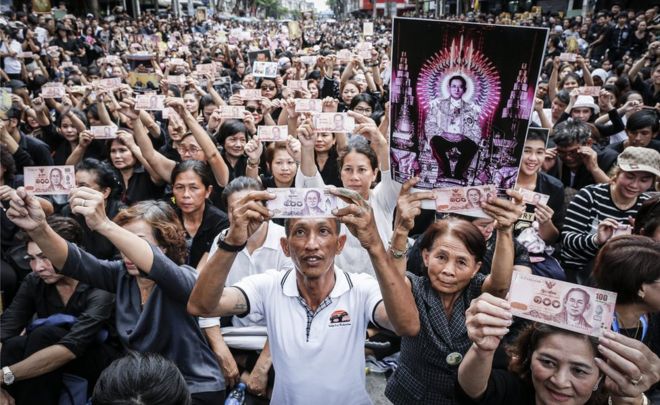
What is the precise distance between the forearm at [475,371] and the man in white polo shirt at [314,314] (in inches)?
16.1

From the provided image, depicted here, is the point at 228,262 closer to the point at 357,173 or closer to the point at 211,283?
the point at 211,283

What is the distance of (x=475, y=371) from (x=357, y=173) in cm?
187

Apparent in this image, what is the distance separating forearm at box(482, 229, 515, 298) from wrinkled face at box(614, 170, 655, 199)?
68.3 inches

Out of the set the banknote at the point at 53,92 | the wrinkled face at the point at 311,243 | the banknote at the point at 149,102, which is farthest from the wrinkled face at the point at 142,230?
the banknote at the point at 53,92

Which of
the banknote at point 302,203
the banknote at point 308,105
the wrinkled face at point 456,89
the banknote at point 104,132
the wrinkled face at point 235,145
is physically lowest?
the wrinkled face at point 235,145

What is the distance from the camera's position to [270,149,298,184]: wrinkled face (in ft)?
13.3

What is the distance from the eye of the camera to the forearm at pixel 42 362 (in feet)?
8.25

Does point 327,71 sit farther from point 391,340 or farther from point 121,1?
point 121,1

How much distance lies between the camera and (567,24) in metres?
17.3

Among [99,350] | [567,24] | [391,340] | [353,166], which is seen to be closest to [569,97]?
[353,166]

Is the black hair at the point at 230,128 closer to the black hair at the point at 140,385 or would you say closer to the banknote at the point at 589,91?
the black hair at the point at 140,385

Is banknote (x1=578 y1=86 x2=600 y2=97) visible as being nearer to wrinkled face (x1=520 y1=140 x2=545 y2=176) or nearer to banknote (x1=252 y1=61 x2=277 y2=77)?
wrinkled face (x1=520 y1=140 x2=545 y2=176)

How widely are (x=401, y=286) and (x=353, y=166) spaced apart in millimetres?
1599

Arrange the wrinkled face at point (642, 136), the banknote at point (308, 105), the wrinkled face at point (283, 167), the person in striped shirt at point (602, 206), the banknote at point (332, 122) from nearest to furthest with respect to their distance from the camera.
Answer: the person in striped shirt at point (602, 206) < the banknote at point (332, 122) < the wrinkled face at point (283, 167) < the wrinkled face at point (642, 136) < the banknote at point (308, 105)
